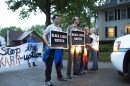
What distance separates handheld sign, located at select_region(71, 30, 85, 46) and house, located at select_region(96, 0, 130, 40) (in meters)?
30.5

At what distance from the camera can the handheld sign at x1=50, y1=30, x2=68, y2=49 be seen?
856 cm

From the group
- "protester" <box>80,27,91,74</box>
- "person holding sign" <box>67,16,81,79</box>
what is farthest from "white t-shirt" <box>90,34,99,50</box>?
"person holding sign" <box>67,16,81,79</box>

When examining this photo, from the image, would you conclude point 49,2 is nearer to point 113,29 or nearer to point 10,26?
point 113,29

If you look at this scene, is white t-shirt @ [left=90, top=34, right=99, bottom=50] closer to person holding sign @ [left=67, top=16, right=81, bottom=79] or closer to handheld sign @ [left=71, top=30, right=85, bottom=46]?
handheld sign @ [left=71, top=30, right=85, bottom=46]

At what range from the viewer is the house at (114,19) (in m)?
41.4

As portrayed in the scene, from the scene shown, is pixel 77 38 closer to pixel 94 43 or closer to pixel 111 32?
pixel 94 43

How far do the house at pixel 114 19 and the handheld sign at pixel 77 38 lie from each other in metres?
30.5

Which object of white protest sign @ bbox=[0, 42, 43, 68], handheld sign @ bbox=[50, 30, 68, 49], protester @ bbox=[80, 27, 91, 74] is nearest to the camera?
handheld sign @ bbox=[50, 30, 68, 49]

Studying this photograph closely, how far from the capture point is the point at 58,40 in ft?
29.0

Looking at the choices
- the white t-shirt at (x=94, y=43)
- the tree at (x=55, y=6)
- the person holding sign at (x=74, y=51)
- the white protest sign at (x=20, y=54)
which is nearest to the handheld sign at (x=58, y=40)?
the person holding sign at (x=74, y=51)

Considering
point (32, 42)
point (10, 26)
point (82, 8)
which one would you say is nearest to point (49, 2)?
point (82, 8)

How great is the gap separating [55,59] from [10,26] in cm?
14298

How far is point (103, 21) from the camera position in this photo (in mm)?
44781

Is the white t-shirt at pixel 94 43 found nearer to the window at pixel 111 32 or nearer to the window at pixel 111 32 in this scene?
the window at pixel 111 32
